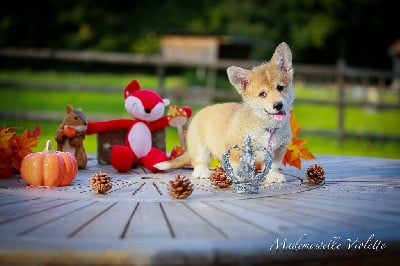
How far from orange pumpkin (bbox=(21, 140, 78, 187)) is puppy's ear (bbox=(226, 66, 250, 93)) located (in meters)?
0.79

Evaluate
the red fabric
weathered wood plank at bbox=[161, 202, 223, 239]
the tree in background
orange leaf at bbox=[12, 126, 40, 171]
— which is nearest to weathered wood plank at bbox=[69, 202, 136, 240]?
weathered wood plank at bbox=[161, 202, 223, 239]

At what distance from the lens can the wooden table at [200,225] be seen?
1295 millimetres

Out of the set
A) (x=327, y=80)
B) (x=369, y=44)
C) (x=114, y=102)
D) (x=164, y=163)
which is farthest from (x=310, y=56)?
(x=164, y=163)

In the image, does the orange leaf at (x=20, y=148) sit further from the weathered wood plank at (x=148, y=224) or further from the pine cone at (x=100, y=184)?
the weathered wood plank at (x=148, y=224)

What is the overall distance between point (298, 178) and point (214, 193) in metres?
0.61

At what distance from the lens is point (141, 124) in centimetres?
302

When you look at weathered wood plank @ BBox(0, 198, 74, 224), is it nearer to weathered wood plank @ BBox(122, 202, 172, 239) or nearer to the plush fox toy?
weathered wood plank @ BBox(122, 202, 172, 239)

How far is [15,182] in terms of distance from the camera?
94.7 inches

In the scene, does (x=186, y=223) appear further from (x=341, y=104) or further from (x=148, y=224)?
(x=341, y=104)

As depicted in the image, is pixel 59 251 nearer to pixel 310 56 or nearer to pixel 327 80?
pixel 327 80

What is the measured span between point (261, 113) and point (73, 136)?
44.3 inches

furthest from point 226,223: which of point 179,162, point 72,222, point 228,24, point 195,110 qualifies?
point 228,24

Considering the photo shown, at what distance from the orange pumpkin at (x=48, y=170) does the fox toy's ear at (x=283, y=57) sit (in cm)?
99

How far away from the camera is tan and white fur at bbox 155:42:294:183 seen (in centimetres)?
225
